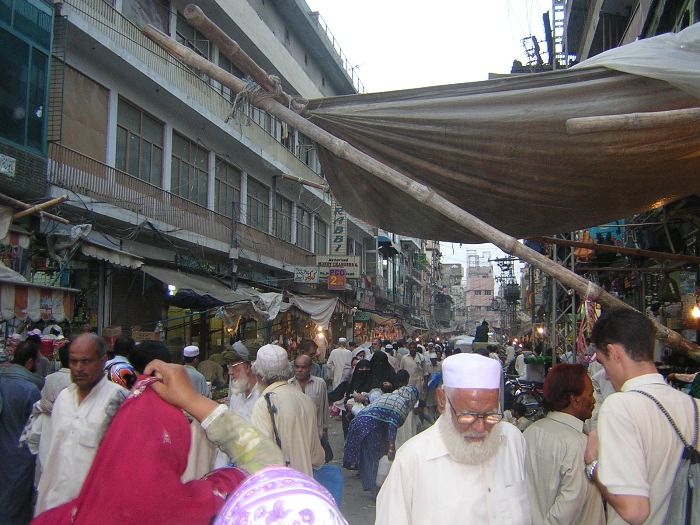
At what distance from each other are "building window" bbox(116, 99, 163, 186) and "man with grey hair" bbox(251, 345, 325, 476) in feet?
37.9

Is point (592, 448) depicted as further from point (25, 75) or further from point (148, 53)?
point (148, 53)

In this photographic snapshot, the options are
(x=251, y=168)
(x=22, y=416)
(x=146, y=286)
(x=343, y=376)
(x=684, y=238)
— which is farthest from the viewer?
(x=251, y=168)

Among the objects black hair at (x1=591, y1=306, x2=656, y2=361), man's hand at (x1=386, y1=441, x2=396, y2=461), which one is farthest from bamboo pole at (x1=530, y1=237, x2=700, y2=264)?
man's hand at (x1=386, y1=441, x2=396, y2=461)

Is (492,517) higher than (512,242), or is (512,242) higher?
(512,242)

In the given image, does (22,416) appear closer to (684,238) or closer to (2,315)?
(2,315)

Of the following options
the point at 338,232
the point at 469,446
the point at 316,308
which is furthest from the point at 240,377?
the point at 338,232

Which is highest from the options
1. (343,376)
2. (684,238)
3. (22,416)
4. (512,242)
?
(684,238)

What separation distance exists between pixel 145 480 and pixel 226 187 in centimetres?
2006

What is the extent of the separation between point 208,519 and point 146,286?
50.0 ft

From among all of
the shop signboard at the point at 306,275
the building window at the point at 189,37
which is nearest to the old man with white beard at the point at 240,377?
the building window at the point at 189,37

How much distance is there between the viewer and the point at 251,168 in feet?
76.5

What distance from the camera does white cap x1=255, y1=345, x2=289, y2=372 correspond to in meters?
4.81

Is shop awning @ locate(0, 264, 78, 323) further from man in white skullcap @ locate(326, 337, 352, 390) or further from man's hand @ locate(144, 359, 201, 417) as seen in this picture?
man in white skullcap @ locate(326, 337, 352, 390)

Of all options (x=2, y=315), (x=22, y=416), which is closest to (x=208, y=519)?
(x=22, y=416)
